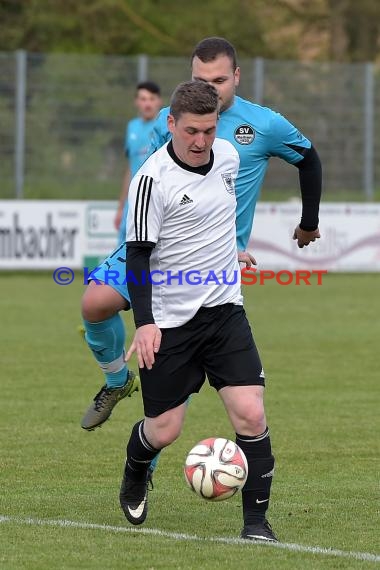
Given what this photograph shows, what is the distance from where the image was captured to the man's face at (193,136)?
5777 millimetres

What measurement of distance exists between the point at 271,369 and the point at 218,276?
603 centimetres

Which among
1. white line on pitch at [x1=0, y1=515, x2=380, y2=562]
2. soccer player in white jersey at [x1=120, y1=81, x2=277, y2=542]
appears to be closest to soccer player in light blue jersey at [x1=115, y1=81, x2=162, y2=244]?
white line on pitch at [x1=0, y1=515, x2=380, y2=562]

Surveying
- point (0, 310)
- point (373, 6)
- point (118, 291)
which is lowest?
point (0, 310)

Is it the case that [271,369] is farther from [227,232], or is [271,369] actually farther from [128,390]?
[227,232]

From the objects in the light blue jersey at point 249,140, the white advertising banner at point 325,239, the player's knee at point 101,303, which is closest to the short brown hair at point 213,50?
the light blue jersey at point 249,140

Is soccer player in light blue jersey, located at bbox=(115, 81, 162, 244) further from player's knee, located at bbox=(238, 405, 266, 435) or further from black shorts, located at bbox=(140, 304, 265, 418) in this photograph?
player's knee, located at bbox=(238, 405, 266, 435)

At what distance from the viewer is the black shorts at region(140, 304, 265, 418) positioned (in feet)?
19.8

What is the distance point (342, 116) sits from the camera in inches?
974

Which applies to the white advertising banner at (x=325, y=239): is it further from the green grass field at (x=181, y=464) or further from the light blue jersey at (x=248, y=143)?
the light blue jersey at (x=248, y=143)

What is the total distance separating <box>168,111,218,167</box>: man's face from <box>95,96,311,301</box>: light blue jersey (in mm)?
843

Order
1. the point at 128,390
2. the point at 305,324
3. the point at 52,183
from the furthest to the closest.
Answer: the point at 52,183
the point at 305,324
the point at 128,390

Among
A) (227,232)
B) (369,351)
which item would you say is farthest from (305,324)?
(227,232)

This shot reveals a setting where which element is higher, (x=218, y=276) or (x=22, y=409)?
(x=218, y=276)

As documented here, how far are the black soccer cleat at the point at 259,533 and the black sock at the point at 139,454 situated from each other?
23.8 inches
